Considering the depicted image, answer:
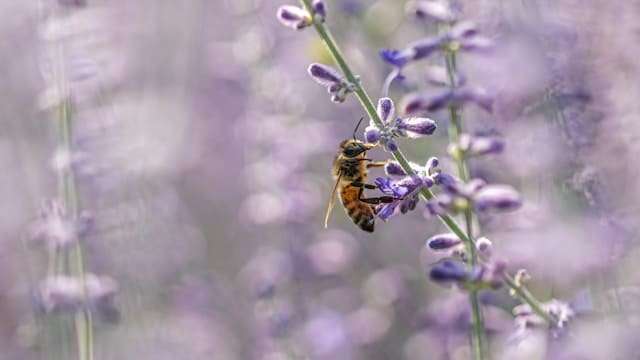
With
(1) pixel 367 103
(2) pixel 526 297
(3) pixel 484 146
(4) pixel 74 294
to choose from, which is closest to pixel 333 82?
(1) pixel 367 103

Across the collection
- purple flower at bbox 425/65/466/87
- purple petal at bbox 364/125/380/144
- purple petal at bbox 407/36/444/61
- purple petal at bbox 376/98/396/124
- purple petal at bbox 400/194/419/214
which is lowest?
purple petal at bbox 400/194/419/214

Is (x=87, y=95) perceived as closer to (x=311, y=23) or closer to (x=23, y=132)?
(x=23, y=132)

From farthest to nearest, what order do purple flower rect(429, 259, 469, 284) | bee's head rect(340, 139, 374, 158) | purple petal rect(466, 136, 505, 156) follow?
bee's head rect(340, 139, 374, 158) < purple petal rect(466, 136, 505, 156) < purple flower rect(429, 259, 469, 284)

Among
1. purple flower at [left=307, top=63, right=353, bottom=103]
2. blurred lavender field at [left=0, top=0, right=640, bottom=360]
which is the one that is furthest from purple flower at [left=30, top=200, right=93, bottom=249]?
purple flower at [left=307, top=63, right=353, bottom=103]

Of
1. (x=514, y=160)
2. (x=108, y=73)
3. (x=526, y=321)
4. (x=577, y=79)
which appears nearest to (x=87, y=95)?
(x=108, y=73)

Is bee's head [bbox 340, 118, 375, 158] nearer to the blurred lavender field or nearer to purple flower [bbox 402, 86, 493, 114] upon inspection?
the blurred lavender field

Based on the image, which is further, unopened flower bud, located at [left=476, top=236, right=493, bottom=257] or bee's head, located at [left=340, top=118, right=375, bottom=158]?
bee's head, located at [left=340, top=118, right=375, bottom=158]

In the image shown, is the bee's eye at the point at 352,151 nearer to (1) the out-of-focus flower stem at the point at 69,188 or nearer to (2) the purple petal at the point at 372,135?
(2) the purple petal at the point at 372,135
